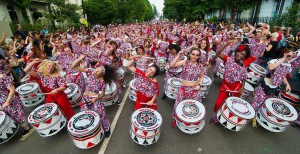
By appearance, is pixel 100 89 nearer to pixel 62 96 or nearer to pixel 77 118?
pixel 77 118

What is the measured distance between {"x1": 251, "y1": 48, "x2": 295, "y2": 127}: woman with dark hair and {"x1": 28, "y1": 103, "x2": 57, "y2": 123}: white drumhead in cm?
501

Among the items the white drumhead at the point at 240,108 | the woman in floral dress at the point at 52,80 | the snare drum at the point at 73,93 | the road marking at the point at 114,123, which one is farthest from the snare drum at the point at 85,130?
the white drumhead at the point at 240,108

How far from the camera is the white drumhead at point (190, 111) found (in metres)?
3.15

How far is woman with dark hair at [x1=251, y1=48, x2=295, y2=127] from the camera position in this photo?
134 inches

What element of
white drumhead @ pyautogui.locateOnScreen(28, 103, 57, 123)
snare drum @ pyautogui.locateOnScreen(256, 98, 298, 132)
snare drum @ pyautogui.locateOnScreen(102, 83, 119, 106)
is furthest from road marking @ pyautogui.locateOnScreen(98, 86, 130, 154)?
snare drum @ pyautogui.locateOnScreen(256, 98, 298, 132)

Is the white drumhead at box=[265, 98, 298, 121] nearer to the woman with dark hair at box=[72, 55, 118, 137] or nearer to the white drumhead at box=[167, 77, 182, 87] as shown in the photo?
the white drumhead at box=[167, 77, 182, 87]

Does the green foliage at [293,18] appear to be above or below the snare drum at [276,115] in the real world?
above

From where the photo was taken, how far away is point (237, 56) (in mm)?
3523

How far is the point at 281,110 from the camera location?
338 centimetres

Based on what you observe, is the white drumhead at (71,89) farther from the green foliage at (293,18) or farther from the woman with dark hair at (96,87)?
the green foliage at (293,18)

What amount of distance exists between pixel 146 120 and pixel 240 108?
214cm

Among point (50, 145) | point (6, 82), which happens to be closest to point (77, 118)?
point (50, 145)

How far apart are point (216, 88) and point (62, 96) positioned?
567 centimetres

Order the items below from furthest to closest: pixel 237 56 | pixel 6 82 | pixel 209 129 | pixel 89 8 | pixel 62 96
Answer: pixel 89 8 → pixel 209 129 → pixel 62 96 → pixel 237 56 → pixel 6 82
